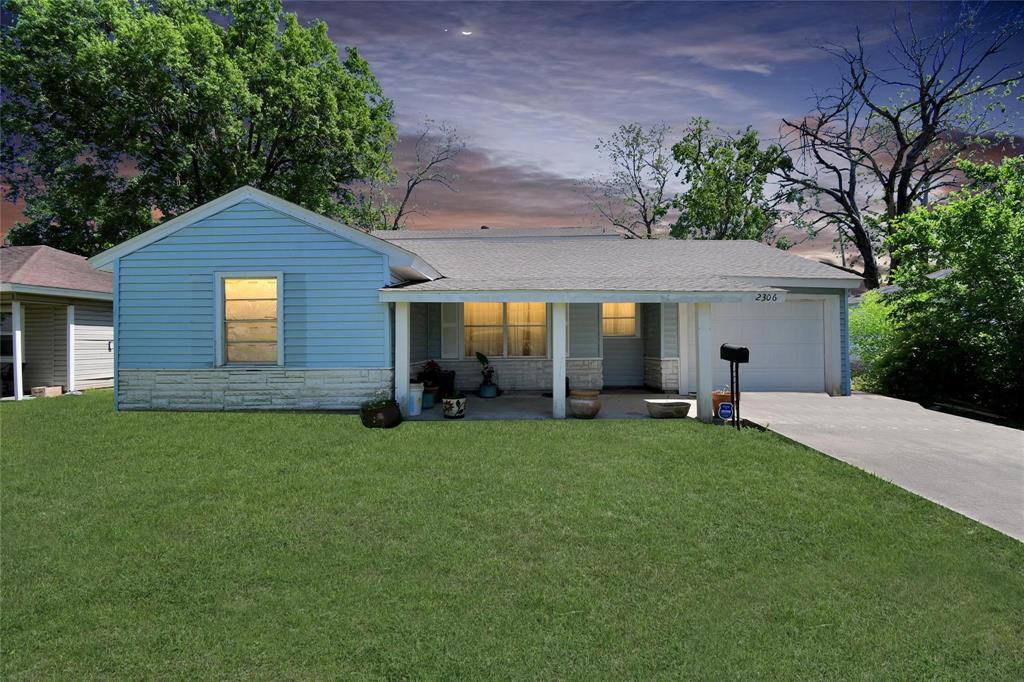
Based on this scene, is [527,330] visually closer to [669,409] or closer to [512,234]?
[669,409]

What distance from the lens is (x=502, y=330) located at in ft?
47.2

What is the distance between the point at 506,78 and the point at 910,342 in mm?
12979

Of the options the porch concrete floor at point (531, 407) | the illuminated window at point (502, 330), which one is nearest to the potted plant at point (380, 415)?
the porch concrete floor at point (531, 407)

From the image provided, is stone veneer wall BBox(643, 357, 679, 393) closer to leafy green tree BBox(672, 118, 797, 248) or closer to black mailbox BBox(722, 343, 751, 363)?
black mailbox BBox(722, 343, 751, 363)

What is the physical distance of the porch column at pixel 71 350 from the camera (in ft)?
51.2

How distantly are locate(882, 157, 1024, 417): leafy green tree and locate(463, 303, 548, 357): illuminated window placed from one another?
8111 mm

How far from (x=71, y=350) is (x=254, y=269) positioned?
841cm

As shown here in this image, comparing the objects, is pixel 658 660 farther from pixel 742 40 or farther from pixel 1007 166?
pixel 742 40

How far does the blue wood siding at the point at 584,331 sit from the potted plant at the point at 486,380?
2025 millimetres

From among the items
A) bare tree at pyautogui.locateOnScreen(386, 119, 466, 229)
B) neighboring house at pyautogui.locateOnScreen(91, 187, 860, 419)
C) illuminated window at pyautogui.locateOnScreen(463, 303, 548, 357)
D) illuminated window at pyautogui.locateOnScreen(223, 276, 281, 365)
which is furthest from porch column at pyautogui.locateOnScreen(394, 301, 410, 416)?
bare tree at pyautogui.locateOnScreen(386, 119, 466, 229)

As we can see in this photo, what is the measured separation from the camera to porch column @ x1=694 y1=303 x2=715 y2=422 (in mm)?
10453

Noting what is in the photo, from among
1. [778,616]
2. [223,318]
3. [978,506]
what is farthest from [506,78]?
[778,616]

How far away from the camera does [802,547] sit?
4539 mm

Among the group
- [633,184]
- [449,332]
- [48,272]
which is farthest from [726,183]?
[48,272]
